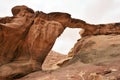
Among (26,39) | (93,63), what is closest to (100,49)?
(93,63)

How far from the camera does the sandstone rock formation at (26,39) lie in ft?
42.3

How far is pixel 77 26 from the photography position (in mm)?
16438

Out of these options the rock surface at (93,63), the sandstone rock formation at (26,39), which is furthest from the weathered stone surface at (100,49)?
the sandstone rock formation at (26,39)

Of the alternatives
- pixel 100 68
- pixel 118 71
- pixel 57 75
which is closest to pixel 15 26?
pixel 57 75

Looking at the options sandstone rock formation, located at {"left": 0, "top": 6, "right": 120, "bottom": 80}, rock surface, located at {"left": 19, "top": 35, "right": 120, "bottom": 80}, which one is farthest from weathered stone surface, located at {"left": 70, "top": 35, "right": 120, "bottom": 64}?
sandstone rock formation, located at {"left": 0, "top": 6, "right": 120, "bottom": 80}

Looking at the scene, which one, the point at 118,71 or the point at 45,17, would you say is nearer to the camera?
the point at 118,71

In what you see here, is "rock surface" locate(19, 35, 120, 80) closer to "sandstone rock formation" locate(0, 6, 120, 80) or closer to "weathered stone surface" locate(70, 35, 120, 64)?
"weathered stone surface" locate(70, 35, 120, 64)

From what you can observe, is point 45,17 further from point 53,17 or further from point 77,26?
point 77,26

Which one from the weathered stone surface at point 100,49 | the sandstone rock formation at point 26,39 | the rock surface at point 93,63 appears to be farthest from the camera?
the weathered stone surface at point 100,49

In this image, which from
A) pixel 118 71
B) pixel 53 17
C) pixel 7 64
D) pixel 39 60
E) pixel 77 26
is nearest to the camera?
pixel 118 71

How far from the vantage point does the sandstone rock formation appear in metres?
12.9

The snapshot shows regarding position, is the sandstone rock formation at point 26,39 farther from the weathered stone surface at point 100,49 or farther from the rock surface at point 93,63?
the weathered stone surface at point 100,49

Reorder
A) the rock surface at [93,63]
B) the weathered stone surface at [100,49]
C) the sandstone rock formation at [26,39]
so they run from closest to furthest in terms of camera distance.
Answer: the rock surface at [93,63] < the sandstone rock formation at [26,39] < the weathered stone surface at [100,49]

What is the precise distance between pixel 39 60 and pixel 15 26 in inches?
79.7
